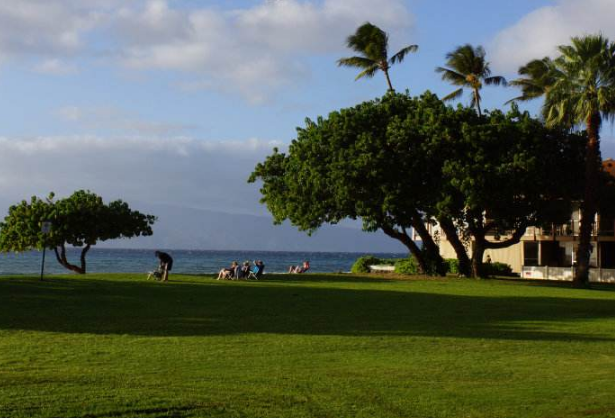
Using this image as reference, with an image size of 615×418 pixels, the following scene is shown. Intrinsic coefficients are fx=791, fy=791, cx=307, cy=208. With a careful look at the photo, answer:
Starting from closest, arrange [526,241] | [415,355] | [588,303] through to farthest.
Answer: [415,355] → [588,303] → [526,241]

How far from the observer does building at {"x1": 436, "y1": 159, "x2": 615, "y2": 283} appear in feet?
166

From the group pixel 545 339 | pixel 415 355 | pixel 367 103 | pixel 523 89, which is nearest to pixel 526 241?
pixel 523 89

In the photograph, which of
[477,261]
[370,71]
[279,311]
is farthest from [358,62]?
[279,311]

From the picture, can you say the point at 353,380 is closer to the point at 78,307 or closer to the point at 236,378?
the point at 236,378

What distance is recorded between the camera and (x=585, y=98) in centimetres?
3869

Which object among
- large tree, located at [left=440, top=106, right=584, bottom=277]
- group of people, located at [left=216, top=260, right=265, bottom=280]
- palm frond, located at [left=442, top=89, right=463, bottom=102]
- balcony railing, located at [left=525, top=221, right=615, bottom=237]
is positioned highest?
palm frond, located at [left=442, top=89, right=463, bottom=102]

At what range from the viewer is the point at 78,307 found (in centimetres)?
2133

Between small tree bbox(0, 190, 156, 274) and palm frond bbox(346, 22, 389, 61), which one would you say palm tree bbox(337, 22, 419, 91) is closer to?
palm frond bbox(346, 22, 389, 61)

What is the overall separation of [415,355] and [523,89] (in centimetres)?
3842

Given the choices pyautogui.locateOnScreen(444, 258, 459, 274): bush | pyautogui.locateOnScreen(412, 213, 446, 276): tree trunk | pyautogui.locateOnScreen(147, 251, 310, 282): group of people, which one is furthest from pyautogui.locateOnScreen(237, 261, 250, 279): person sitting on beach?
pyautogui.locateOnScreen(444, 258, 459, 274): bush

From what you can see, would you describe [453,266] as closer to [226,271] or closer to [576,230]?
[576,230]

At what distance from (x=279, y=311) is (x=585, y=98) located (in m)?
23.9

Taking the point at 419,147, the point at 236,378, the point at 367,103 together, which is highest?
the point at 367,103

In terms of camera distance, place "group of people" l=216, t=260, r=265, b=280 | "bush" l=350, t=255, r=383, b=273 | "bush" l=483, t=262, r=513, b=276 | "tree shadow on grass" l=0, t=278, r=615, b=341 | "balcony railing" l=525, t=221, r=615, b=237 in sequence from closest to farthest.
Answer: "tree shadow on grass" l=0, t=278, r=615, b=341
"group of people" l=216, t=260, r=265, b=280
"balcony railing" l=525, t=221, r=615, b=237
"bush" l=483, t=262, r=513, b=276
"bush" l=350, t=255, r=383, b=273
